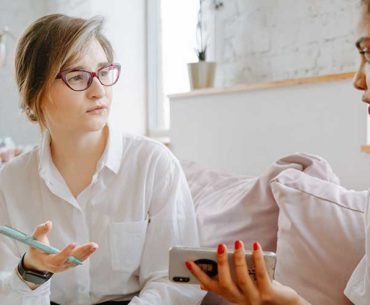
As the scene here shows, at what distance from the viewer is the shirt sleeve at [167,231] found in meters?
1.11

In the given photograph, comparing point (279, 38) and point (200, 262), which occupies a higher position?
point (279, 38)

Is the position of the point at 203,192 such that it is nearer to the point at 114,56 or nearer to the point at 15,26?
the point at 114,56

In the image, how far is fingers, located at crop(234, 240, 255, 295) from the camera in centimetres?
76

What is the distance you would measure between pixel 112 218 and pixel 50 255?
0.95 ft

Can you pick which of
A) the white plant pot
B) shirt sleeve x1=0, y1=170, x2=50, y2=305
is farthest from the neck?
the white plant pot

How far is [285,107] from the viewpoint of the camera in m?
1.70

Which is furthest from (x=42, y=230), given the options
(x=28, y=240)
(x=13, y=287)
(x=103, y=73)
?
(x=103, y=73)

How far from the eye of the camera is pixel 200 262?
0.81 meters

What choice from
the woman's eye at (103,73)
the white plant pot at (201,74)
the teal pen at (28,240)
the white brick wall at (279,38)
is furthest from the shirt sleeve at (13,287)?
the white plant pot at (201,74)

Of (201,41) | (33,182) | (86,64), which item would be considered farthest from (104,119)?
(201,41)

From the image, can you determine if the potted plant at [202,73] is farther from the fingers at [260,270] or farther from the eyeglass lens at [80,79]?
the fingers at [260,270]

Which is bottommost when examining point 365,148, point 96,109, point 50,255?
point 50,255

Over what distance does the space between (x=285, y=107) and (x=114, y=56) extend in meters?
0.65

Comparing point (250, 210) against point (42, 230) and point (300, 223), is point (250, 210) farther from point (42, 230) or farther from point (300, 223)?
point (42, 230)
